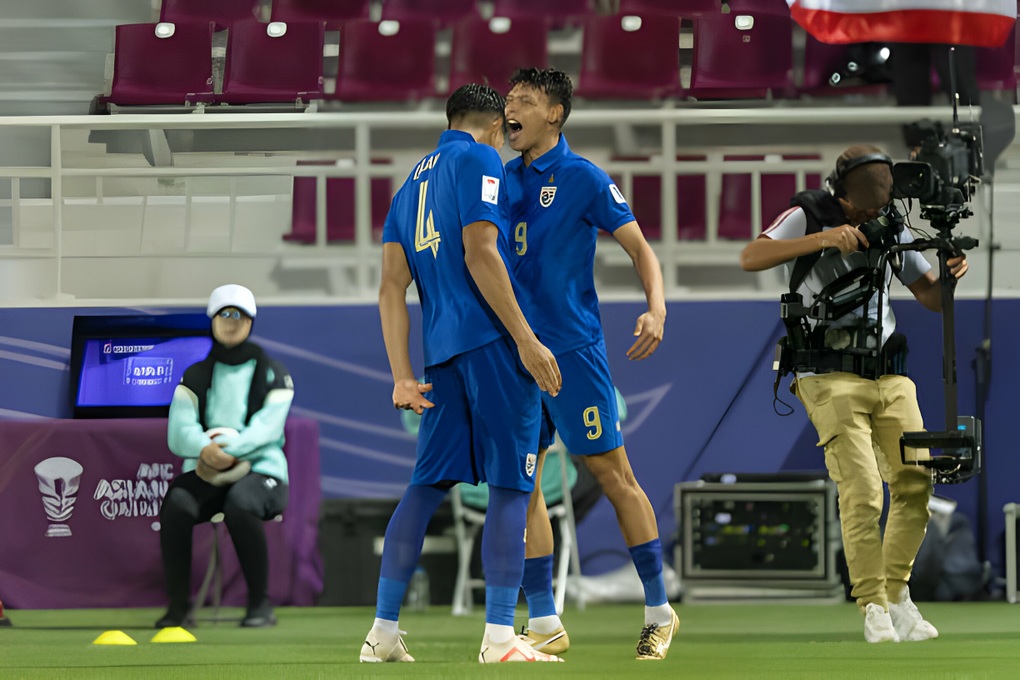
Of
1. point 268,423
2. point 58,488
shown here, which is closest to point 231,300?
point 268,423

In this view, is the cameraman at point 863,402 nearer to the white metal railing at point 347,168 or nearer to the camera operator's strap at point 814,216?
the camera operator's strap at point 814,216

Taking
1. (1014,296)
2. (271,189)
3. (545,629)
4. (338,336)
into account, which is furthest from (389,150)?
(545,629)

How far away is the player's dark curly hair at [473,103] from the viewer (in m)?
3.57

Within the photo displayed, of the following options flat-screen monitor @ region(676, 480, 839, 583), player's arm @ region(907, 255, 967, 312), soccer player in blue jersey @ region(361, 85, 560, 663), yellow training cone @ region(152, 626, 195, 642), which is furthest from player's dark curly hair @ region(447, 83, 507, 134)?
flat-screen monitor @ region(676, 480, 839, 583)

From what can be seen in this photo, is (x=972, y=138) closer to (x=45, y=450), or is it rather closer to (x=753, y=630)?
(x=753, y=630)

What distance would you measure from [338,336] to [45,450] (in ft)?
4.34

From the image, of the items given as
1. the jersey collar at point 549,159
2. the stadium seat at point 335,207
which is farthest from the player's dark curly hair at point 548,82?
the stadium seat at point 335,207

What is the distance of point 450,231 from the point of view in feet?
11.1

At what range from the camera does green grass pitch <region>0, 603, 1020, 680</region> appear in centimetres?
313

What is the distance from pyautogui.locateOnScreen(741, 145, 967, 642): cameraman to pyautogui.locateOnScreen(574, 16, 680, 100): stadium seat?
3.17m

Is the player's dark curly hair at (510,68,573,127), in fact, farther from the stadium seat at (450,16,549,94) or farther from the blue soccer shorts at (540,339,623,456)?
the stadium seat at (450,16,549,94)

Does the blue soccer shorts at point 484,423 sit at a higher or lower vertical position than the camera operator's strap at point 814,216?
lower

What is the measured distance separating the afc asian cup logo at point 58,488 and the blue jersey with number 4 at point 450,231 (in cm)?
288

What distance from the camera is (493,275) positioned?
3.27 metres
